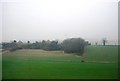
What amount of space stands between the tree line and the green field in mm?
89

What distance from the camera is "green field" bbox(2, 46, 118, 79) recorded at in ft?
15.4

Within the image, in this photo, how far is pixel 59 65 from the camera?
A: 15.4 ft

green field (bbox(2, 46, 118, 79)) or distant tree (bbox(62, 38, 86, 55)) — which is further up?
distant tree (bbox(62, 38, 86, 55))

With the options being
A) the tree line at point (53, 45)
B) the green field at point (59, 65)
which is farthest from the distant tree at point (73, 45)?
the green field at point (59, 65)

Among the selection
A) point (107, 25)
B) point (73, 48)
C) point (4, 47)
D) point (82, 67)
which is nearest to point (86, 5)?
point (107, 25)

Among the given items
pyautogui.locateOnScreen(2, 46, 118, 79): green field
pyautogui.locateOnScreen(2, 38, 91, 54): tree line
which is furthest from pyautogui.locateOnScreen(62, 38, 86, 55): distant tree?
pyautogui.locateOnScreen(2, 46, 118, 79): green field

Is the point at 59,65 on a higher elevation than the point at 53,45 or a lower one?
lower

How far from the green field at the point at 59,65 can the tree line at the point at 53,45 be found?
89 mm

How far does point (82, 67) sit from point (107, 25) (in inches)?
40.6

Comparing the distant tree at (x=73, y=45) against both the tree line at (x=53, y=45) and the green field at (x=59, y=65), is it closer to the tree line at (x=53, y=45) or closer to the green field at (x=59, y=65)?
the tree line at (x=53, y=45)

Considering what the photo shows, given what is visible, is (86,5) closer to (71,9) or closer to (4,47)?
(71,9)

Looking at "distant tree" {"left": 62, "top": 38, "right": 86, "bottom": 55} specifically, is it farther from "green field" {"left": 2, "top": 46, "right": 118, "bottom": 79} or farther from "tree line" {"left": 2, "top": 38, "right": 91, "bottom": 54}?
"green field" {"left": 2, "top": 46, "right": 118, "bottom": 79}

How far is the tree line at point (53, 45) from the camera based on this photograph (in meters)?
4.71

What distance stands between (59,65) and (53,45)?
44 cm
